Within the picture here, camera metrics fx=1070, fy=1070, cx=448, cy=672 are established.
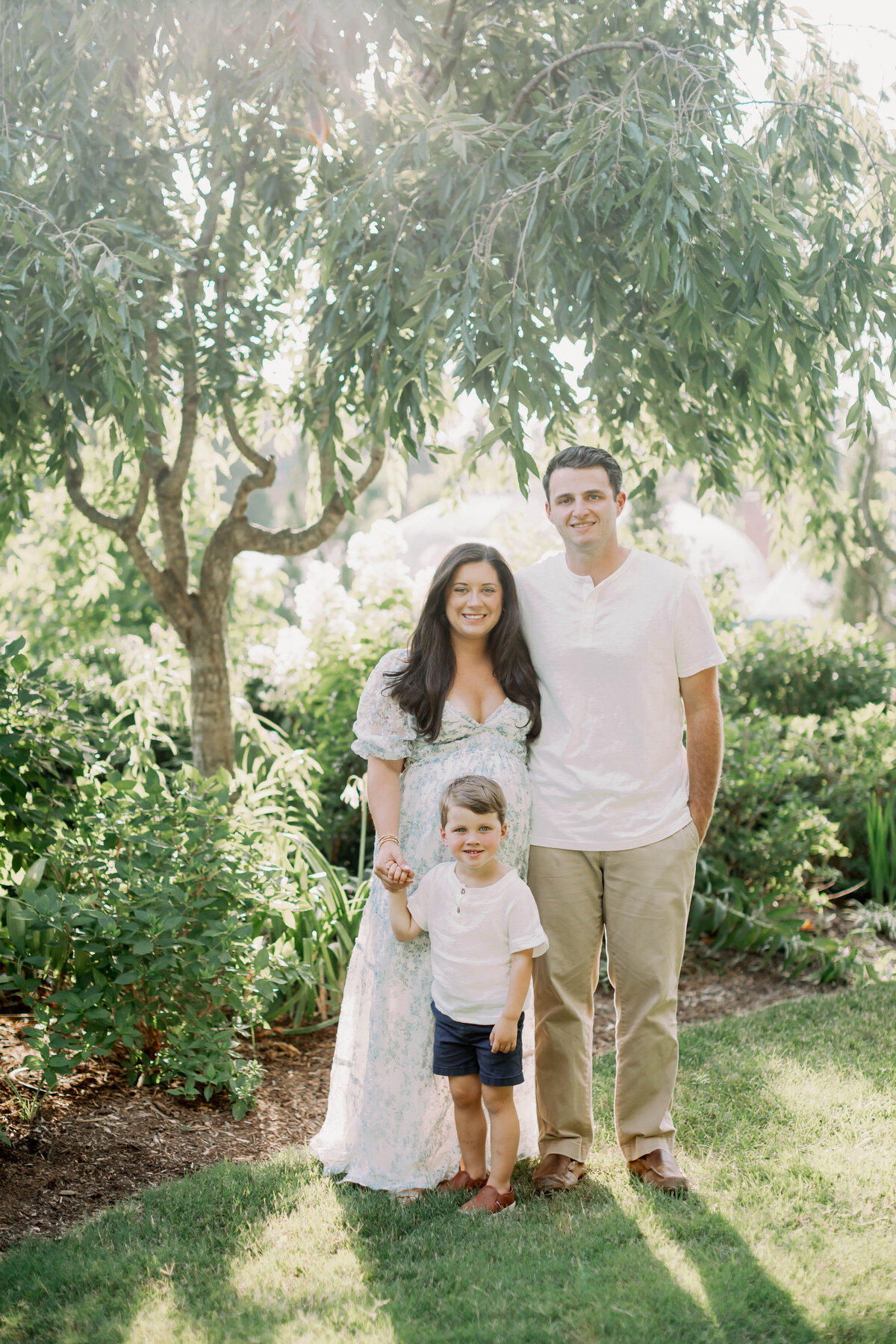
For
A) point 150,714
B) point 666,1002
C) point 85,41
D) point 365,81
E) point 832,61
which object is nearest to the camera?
point 666,1002

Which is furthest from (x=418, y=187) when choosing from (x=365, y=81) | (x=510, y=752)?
(x=510, y=752)

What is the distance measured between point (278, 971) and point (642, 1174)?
1426 millimetres

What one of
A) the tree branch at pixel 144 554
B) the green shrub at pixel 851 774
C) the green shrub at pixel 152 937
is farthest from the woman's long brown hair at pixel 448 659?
the green shrub at pixel 851 774

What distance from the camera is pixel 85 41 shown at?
341 cm

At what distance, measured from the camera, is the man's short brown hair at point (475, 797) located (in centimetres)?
268

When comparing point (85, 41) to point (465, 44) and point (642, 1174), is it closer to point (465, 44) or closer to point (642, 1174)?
point (465, 44)

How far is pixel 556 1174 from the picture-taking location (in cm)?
286

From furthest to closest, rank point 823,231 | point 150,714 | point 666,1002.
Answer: point 150,714 → point 823,231 → point 666,1002

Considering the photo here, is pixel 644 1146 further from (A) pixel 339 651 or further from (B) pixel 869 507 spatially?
(B) pixel 869 507

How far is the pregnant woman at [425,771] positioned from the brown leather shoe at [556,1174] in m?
0.26

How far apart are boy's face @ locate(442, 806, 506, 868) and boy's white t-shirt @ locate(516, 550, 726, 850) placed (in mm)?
240

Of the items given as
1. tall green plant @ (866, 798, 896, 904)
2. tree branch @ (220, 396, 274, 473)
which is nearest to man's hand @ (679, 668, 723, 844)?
tree branch @ (220, 396, 274, 473)

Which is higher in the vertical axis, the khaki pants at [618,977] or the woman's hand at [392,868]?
the woman's hand at [392,868]

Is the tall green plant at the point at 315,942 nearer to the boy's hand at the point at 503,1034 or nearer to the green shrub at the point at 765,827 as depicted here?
the boy's hand at the point at 503,1034
